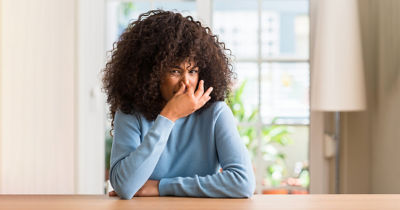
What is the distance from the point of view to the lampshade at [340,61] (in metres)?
3.01

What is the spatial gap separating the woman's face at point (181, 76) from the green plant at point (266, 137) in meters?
2.00

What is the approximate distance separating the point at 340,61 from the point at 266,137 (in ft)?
3.26

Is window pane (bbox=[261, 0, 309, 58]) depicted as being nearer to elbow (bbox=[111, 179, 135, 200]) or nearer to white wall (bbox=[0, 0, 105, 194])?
white wall (bbox=[0, 0, 105, 194])

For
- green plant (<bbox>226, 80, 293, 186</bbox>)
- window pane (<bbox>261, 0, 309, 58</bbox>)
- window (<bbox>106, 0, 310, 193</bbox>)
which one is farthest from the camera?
window pane (<bbox>261, 0, 309, 58</bbox>)

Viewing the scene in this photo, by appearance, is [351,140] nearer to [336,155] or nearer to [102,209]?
[336,155]

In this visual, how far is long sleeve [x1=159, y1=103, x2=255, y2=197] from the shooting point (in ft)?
4.57

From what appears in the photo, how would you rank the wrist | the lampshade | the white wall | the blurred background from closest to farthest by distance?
the wrist
the white wall
the blurred background
the lampshade

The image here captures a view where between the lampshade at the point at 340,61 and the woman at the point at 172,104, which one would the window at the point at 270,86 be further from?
the woman at the point at 172,104

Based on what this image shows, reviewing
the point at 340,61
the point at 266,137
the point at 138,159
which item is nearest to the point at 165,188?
the point at 138,159

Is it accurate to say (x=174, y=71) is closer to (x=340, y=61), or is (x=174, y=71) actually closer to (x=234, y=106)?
(x=340, y=61)

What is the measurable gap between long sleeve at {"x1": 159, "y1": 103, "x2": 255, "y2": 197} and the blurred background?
2.29 ft

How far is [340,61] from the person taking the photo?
3.04m

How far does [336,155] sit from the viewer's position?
3275 millimetres

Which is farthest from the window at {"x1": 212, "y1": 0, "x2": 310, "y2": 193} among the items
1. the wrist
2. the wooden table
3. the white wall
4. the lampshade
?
the wooden table
